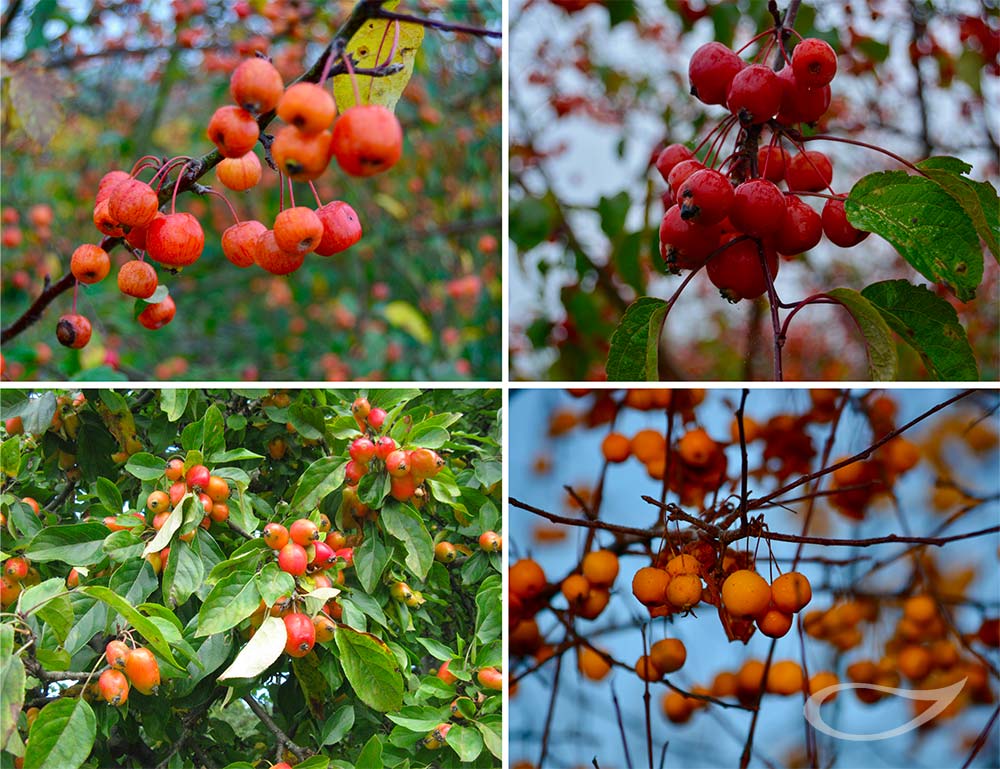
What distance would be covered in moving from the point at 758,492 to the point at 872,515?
207mm

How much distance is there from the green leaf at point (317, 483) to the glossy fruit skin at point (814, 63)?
0.71 m

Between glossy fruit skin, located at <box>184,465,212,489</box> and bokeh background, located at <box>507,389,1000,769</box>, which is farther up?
bokeh background, located at <box>507,389,1000,769</box>

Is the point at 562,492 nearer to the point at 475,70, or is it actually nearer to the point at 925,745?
the point at 925,745

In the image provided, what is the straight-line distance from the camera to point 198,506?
1.17 meters

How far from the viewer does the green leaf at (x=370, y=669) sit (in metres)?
1.12

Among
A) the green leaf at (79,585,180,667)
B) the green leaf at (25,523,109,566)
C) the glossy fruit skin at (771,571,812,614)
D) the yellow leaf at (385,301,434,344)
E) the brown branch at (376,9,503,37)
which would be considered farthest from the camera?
the yellow leaf at (385,301,434,344)

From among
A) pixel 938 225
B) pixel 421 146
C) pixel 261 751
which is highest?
pixel 421 146

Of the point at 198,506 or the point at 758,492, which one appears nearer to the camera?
the point at 758,492

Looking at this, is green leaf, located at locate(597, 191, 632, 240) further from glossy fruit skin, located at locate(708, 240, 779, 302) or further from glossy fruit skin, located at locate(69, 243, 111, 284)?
glossy fruit skin, located at locate(69, 243, 111, 284)

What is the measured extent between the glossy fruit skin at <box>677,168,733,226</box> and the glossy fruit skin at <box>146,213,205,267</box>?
0.38 m

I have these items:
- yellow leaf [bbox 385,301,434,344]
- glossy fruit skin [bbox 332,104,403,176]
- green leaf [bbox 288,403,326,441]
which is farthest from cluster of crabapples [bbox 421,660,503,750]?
yellow leaf [bbox 385,301,434,344]

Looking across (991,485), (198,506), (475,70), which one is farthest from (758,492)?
(475,70)

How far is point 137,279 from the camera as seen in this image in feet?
2.59

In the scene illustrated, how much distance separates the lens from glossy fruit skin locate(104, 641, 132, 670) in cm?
109
